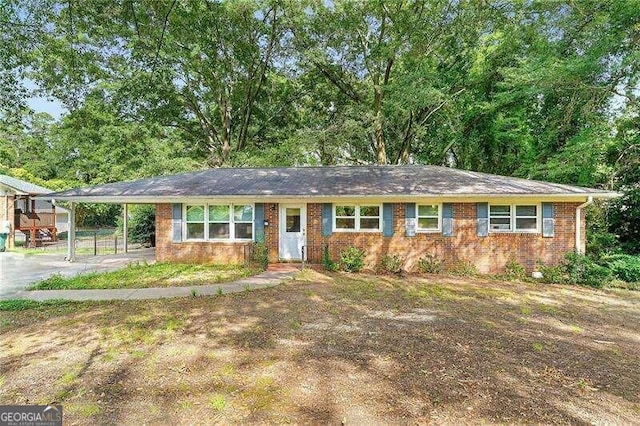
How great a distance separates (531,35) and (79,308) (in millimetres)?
20701

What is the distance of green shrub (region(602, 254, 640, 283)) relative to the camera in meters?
10.1

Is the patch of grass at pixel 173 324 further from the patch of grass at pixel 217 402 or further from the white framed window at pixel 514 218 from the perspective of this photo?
the white framed window at pixel 514 218

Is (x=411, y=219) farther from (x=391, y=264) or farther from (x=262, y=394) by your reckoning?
(x=262, y=394)

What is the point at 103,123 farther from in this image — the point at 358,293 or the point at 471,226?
the point at 471,226

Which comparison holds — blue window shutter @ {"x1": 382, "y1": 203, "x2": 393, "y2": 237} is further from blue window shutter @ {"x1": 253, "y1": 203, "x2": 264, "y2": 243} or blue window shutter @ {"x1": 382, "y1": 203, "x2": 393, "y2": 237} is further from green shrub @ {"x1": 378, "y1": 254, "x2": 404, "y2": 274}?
blue window shutter @ {"x1": 253, "y1": 203, "x2": 264, "y2": 243}

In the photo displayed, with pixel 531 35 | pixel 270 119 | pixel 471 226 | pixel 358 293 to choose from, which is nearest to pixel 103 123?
pixel 270 119

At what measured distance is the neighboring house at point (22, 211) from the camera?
17797mm

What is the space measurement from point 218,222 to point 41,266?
617 centimetres

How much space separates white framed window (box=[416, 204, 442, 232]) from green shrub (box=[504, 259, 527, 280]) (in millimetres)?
2586

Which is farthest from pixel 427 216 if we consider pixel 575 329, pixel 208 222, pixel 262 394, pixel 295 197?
pixel 262 394

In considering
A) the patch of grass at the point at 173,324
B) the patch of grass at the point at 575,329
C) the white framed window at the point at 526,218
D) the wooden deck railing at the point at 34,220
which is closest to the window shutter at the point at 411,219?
the white framed window at the point at 526,218

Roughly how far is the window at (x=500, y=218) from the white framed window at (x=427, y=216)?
176 cm

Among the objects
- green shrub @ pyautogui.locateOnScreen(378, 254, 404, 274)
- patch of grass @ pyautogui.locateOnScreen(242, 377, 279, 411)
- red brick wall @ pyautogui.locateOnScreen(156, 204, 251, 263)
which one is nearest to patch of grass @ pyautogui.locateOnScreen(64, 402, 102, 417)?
patch of grass @ pyautogui.locateOnScreen(242, 377, 279, 411)

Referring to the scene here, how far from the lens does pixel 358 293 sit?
8.32 meters
